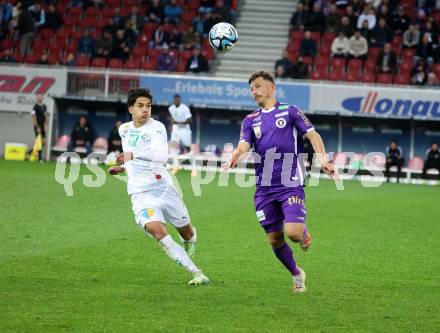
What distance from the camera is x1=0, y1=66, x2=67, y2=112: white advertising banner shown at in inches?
1250

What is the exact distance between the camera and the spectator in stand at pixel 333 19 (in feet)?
109

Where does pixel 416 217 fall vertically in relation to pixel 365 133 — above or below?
below

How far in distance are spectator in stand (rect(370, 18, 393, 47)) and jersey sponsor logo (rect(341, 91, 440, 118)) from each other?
3105mm

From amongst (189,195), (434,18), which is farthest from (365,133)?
(189,195)

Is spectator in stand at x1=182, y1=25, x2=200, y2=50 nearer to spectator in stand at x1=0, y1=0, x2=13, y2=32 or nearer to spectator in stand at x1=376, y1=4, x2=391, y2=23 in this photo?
spectator in stand at x1=376, y1=4, x2=391, y2=23

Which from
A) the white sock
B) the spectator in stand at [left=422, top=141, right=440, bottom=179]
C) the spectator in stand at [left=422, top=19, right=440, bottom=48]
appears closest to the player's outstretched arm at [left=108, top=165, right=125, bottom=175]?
the white sock

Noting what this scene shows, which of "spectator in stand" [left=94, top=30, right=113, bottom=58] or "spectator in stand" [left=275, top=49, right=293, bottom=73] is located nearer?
"spectator in stand" [left=275, top=49, right=293, bottom=73]

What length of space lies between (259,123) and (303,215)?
1.04 m

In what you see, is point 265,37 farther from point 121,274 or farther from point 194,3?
point 121,274

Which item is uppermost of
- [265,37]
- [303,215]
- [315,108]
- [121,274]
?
[265,37]

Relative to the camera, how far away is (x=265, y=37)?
3506cm

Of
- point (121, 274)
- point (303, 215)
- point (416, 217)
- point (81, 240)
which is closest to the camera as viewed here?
point (303, 215)

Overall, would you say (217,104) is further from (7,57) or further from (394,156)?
(7,57)

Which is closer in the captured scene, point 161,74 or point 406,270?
point 406,270
